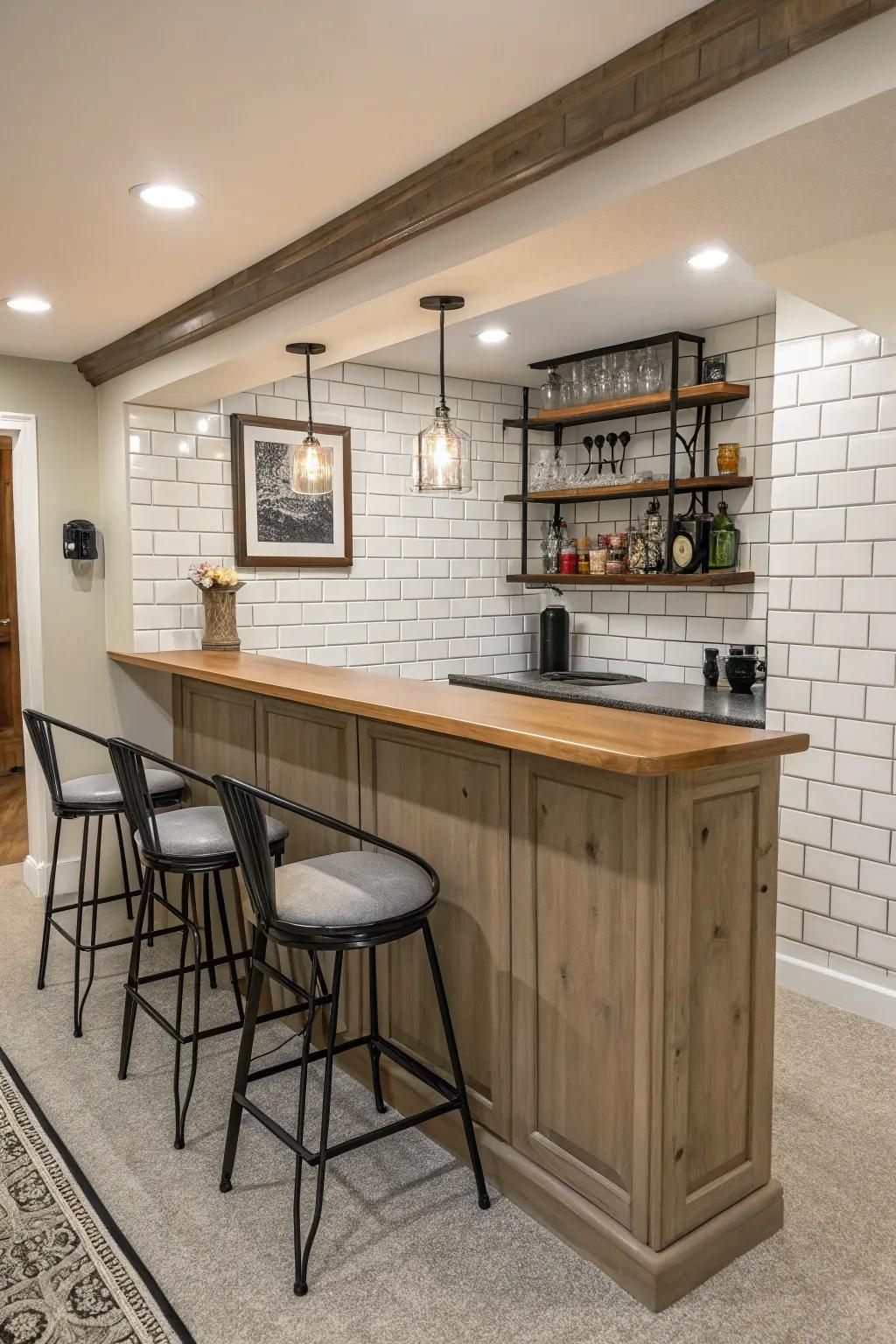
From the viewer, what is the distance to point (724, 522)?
393 centimetres

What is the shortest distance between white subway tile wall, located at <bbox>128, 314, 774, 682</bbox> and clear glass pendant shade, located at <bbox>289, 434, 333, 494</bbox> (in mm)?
1036

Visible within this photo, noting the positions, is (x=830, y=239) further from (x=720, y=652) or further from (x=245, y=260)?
(x=720, y=652)

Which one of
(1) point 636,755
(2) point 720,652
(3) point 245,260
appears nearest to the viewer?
(1) point 636,755

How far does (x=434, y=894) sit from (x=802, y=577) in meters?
1.81

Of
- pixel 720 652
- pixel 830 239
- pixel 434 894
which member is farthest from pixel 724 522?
pixel 434 894

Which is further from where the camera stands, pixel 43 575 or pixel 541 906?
pixel 43 575

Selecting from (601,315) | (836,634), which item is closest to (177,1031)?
(836,634)

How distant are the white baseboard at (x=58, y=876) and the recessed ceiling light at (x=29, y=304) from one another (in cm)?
223

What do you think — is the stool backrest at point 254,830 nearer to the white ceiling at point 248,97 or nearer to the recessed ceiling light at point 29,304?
the white ceiling at point 248,97

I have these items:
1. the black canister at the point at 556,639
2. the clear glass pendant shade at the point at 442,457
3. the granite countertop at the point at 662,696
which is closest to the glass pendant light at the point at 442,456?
the clear glass pendant shade at the point at 442,457

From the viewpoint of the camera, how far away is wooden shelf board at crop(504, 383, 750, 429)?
12.4ft

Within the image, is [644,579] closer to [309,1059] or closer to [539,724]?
[539,724]

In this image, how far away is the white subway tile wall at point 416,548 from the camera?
3885 millimetres

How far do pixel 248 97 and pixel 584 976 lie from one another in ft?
6.00
